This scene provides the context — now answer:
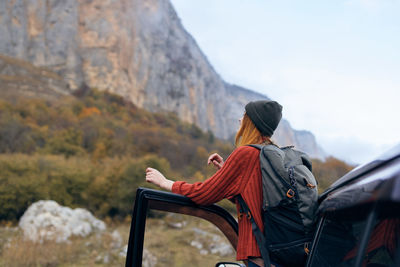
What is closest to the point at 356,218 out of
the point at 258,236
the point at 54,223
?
the point at 258,236

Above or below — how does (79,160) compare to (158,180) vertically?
below

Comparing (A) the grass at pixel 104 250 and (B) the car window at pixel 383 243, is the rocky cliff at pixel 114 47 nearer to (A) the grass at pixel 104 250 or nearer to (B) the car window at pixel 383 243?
(A) the grass at pixel 104 250

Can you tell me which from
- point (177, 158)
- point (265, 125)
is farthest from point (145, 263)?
point (177, 158)

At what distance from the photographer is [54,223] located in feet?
33.2

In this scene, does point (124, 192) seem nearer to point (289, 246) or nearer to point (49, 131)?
point (49, 131)

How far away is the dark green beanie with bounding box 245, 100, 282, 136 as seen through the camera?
151 centimetres

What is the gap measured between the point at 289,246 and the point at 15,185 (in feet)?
43.9

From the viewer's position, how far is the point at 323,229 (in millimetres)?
1117

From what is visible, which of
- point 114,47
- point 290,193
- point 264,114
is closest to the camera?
point 290,193

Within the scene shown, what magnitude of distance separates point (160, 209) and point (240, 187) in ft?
1.18

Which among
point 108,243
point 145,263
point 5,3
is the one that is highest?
point 5,3

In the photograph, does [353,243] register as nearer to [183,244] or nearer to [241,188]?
[241,188]

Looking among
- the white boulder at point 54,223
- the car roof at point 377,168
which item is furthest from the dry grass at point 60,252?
the car roof at point 377,168

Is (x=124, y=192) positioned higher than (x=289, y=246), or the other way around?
(x=289, y=246)
